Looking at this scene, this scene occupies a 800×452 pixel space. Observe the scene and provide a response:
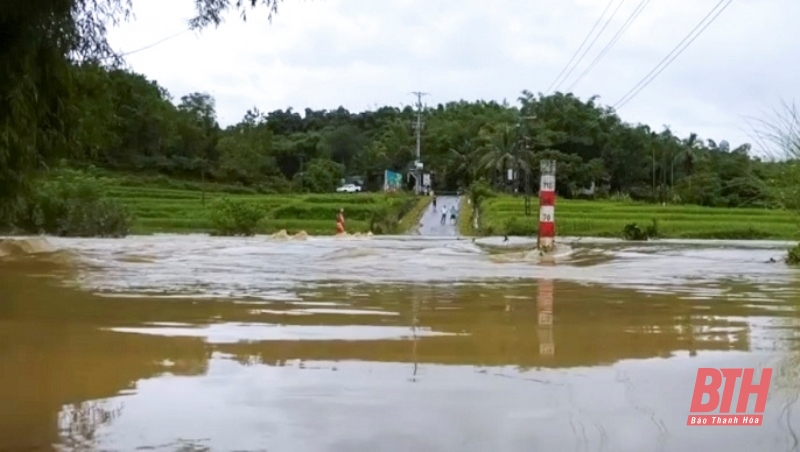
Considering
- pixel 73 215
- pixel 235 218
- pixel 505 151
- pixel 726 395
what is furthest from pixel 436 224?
pixel 726 395

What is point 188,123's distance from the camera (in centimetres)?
8475

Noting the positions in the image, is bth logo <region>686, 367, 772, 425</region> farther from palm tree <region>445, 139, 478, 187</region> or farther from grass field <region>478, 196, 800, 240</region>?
palm tree <region>445, 139, 478, 187</region>

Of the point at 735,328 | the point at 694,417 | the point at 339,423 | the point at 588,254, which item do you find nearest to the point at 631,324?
the point at 735,328

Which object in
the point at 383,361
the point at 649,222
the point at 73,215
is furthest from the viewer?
the point at 649,222

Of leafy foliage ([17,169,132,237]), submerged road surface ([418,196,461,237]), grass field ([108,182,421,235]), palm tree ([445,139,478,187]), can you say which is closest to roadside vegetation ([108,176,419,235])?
grass field ([108,182,421,235])

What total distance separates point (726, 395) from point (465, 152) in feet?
284

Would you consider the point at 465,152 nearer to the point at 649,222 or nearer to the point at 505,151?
the point at 505,151

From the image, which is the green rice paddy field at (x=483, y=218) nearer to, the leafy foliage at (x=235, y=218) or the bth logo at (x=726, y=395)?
the leafy foliage at (x=235, y=218)

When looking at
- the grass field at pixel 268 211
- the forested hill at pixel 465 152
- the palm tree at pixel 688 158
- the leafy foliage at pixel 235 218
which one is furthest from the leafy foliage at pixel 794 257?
the palm tree at pixel 688 158

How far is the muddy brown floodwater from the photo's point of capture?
491 cm

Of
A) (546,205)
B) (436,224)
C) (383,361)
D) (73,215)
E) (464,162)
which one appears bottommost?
(436,224)

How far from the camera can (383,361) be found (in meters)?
6.82

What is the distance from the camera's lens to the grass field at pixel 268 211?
45469 millimetres

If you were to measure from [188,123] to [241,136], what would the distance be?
507 cm
